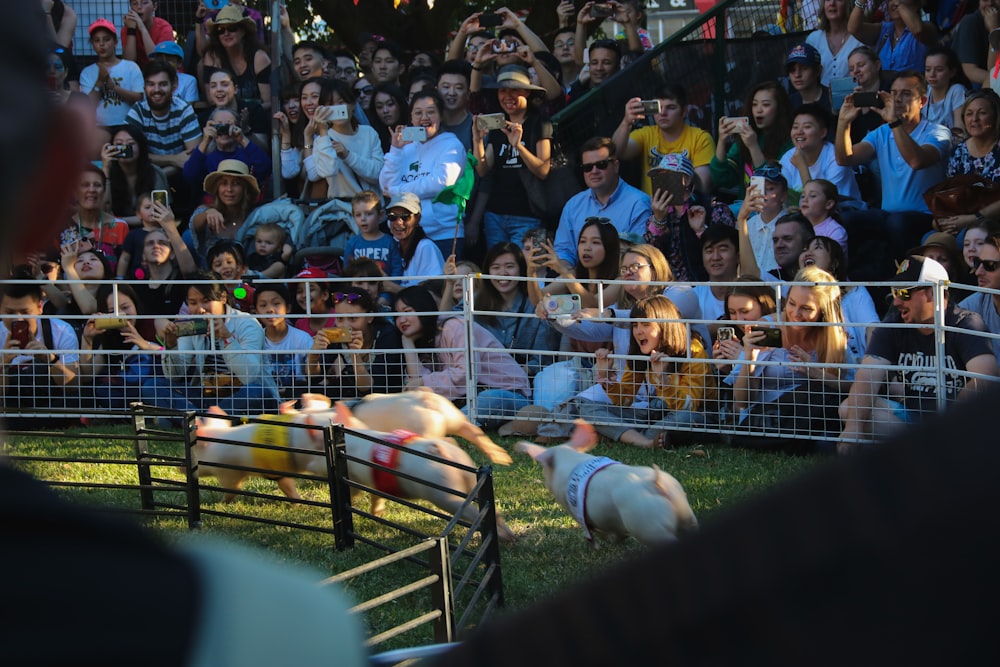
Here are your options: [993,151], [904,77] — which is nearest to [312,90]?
[904,77]

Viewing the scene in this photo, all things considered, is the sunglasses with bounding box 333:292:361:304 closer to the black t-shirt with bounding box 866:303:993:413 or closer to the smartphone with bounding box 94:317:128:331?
the smartphone with bounding box 94:317:128:331

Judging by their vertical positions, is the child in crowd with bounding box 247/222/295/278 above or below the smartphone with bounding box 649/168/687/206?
below

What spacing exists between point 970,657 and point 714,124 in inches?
422

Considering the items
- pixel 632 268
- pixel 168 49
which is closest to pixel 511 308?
pixel 632 268

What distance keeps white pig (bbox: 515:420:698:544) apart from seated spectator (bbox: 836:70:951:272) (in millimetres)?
3771

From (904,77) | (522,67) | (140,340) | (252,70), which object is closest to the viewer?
(904,77)

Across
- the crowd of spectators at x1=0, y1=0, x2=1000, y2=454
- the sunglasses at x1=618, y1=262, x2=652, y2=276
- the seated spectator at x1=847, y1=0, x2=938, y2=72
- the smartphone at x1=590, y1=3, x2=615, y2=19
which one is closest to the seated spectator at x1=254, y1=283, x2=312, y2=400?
the crowd of spectators at x1=0, y1=0, x2=1000, y2=454

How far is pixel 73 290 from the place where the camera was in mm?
9453

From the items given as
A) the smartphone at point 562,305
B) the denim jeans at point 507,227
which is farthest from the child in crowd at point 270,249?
the smartphone at point 562,305

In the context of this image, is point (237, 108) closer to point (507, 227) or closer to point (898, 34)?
point (507, 227)

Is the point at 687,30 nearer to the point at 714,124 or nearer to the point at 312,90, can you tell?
the point at 714,124

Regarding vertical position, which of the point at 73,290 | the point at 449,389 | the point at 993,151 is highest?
the point at 993,151

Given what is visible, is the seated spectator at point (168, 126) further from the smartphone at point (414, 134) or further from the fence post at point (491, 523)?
the fence post at point (491, 523)

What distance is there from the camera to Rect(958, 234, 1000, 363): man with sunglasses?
22.3 feet
